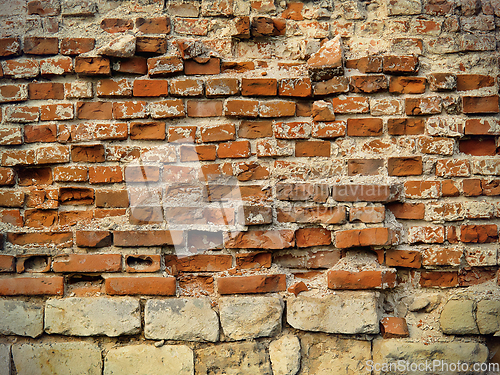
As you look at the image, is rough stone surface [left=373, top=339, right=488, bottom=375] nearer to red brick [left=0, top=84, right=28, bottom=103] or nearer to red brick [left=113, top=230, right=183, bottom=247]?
red brick [left=113, top=230, right=183, bottom=247]

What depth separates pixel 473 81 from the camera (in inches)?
57.7


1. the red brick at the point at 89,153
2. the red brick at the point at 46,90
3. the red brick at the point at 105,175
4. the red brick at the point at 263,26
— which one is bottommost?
the red brick at the point at 105,175

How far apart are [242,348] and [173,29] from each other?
134cm

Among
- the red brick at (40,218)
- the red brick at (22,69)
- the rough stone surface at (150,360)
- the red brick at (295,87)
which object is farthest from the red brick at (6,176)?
the red brick at (295,87)

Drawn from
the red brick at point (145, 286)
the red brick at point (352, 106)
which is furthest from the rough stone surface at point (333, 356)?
the red brick at point (352, 106)

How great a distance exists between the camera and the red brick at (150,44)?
147 centimetres

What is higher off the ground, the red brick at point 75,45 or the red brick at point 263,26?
the red brick at point 263,26

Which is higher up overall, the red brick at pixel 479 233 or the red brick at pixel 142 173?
the red brick at pixel 142 173

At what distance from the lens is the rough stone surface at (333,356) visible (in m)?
1.41

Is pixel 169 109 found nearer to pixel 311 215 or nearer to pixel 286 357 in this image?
pixel 311 215

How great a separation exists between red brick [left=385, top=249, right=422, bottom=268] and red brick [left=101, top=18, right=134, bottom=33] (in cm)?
143

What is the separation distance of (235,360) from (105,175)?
0.91m

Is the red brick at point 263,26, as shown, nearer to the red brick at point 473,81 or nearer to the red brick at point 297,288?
the red brick at point 473,81

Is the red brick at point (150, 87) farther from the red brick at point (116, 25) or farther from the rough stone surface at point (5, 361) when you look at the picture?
the rough stone surface at point (5, 361)
